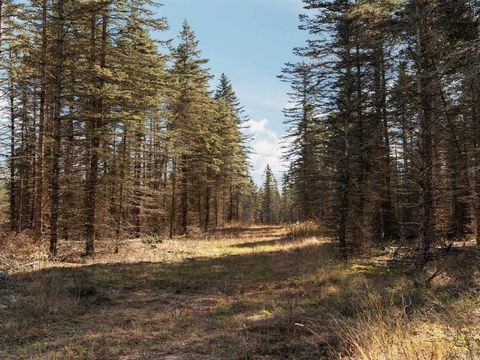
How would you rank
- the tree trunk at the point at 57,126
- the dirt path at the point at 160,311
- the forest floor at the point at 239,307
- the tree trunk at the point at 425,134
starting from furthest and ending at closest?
1. the tree trunk at the point at 57,126
2. the tree trunk at the point at 425,134
3. the dirt path at the point at 160,311
4. the forest floor at the point at 239,307

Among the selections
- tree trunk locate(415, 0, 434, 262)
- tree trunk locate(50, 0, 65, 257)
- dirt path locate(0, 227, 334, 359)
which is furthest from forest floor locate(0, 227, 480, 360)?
tree trunk locate(50, 0, 65, 257)

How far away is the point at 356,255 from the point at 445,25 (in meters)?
8.30

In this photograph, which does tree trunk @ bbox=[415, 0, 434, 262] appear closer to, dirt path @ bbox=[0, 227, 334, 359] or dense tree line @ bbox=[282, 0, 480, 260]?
dense tree line @ bbox=[282, 0, 480, 260]

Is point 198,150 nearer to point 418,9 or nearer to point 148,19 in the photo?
point 148,19

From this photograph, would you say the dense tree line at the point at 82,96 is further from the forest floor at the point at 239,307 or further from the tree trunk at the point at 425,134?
the tree trunk at the point at 425,134

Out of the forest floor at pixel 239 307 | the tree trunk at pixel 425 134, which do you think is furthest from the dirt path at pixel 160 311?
the tree trunk at pixel 425 134

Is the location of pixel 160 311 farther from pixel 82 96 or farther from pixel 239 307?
pixel 82 96

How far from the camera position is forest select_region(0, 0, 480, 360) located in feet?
19.3

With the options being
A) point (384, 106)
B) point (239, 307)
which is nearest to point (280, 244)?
point (384, 106)

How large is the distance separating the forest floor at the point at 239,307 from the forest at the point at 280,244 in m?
0.05

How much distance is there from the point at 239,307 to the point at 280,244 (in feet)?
40.9

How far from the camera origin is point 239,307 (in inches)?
330

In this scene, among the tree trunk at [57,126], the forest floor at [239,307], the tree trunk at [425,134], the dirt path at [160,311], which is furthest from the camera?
the tree trunk at [57,126]

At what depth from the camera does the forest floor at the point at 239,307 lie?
514 cm
